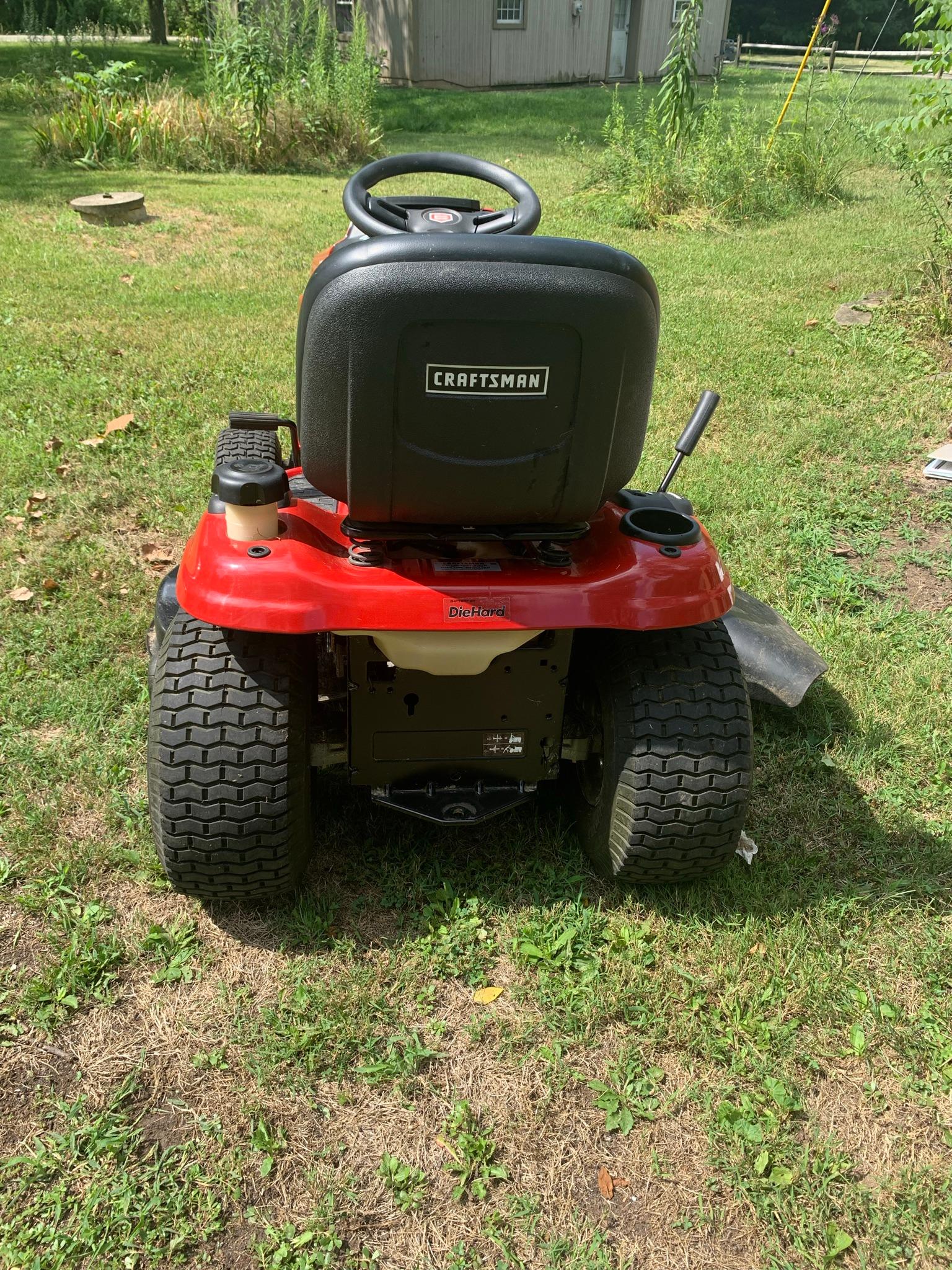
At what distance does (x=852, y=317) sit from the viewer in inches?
252

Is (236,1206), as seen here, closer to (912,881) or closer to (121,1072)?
(121,1072)

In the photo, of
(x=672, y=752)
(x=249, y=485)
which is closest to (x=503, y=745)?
(x=672, y=752)

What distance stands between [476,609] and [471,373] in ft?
1.52

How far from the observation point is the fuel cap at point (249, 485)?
6.41 ft

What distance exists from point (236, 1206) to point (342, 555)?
1202 mm

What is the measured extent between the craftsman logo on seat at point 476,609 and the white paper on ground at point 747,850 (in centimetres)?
98

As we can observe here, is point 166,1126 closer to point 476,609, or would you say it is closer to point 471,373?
point 476,609

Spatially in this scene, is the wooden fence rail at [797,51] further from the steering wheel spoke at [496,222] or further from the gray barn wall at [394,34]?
the steering wheel spoke at [496,222]

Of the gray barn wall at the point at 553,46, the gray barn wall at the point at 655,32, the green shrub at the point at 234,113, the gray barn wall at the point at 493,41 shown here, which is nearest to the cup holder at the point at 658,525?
the green shrub at the point at 234,113

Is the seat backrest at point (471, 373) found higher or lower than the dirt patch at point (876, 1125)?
higher

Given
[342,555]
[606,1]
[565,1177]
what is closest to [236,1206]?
[565,1177]

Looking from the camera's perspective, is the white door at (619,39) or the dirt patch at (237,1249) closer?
the dirt patch at (237,1249)

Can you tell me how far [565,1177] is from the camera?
6.04 ft

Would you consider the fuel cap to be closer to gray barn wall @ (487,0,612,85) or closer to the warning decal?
the warning decal
